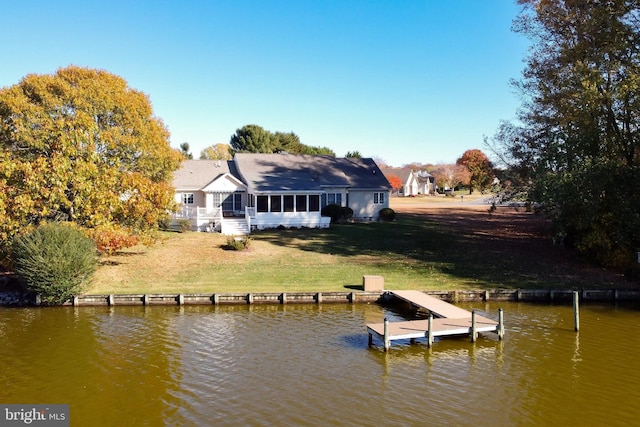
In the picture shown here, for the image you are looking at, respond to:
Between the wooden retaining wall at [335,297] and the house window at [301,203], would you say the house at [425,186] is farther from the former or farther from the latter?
the wooden retaining wall at [335,297]

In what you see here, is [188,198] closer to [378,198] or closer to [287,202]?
[287,202]

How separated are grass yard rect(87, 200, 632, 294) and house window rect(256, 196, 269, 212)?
3.04m

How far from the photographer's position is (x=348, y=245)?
3703 cm

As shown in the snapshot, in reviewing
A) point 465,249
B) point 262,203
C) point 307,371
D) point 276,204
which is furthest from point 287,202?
point 307,371

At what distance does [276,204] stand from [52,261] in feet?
76.1

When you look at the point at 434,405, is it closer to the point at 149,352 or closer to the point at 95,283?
the point at 149,352

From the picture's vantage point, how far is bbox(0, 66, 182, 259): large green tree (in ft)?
82.0

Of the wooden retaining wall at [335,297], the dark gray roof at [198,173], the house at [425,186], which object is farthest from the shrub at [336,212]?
the house at [425,186]

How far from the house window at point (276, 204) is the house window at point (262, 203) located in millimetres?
465

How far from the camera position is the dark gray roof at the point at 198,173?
44.9 meters

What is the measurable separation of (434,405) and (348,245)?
2406 centimetres

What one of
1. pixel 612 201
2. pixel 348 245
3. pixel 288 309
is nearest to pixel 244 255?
pixel 348 245

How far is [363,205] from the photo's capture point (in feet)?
163

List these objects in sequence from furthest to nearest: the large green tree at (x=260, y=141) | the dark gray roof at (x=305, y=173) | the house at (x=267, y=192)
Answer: the large green tree at (x=260, y=141), the dark gray roof at (x=305, y=173), the house at (x=267, y=192)
